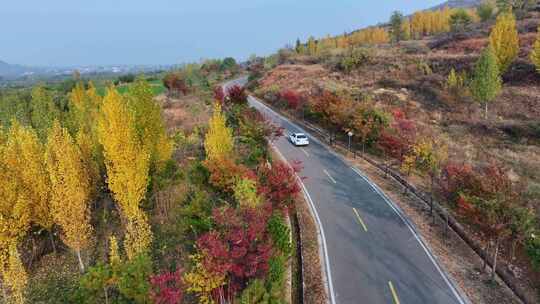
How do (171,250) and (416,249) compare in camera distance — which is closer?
(416,249)

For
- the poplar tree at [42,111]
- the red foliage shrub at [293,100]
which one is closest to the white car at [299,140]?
the red foliage shrub at [293,100]

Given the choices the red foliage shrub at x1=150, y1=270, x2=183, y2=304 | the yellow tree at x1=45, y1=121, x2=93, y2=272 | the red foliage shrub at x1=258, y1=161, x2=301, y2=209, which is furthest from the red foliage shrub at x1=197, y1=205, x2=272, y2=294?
the yellow tree at x1=45, y1=121, x2=93, y2=272

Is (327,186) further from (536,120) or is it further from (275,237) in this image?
(536,120)

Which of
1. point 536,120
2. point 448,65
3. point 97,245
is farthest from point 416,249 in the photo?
point 448,65

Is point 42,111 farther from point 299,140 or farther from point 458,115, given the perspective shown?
point 458,115

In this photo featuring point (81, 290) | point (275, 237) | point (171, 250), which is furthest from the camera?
point (171, 250)

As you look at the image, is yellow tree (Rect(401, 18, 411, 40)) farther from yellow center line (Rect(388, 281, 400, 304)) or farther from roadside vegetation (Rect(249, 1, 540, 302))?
yellow center line (Rect(388, 281, 400, 304))
